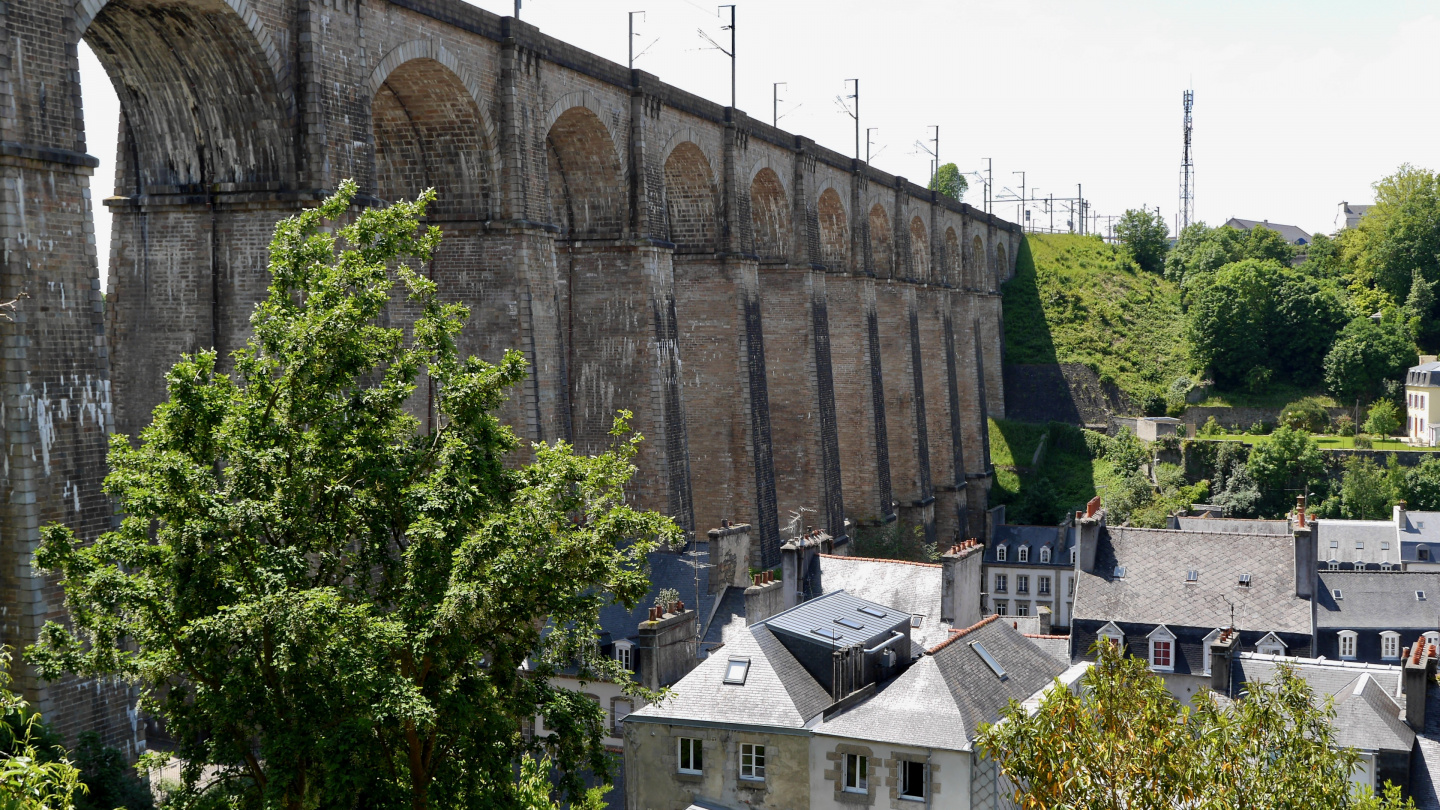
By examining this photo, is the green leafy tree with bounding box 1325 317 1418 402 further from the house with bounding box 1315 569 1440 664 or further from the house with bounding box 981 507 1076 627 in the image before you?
the house with bounding box 1315 569 1440 664

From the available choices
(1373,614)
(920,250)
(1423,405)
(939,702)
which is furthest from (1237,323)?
(939,702)

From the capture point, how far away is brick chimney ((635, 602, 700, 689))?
67.3 ft

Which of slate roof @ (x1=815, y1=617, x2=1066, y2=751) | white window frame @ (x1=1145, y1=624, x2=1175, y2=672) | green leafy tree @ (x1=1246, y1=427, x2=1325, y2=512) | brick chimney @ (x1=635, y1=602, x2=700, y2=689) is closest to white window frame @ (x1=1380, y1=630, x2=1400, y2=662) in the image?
white window frame @ (x1=1145, y1=624, x2=1175, y2=672)

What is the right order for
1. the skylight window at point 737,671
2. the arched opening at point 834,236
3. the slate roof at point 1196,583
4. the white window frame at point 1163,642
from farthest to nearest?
the arched opening at point 834,236 → the slate roof at point 1196,583 → the white window frame at point 1163,642 → the skylight window at point 737,671

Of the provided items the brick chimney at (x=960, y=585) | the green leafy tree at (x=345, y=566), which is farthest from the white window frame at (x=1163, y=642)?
the green leafy tree at (x=345, y=566)

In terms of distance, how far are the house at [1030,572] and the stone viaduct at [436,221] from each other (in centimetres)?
1114

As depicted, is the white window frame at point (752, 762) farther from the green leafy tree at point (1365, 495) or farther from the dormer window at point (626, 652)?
the green leafy tree at point (1365, 495)

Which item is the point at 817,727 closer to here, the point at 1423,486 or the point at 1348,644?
the point at 1348,644

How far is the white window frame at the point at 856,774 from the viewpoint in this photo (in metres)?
17.4

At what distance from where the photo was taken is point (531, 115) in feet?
82.1

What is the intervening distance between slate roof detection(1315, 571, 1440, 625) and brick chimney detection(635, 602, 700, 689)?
62.5 ft

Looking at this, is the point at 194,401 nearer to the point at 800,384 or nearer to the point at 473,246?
the point at 473,246

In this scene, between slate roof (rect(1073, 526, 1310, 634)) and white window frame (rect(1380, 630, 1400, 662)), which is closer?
slate roof (rect(1073, 526, 1310, 634))

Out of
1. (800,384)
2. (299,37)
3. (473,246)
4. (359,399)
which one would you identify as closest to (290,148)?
(299,37)
